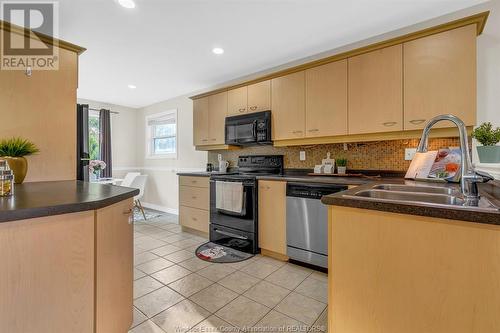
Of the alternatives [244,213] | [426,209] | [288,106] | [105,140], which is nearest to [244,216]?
[244,213]

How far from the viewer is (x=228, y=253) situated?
283 cm

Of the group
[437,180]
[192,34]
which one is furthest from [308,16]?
[437,180]

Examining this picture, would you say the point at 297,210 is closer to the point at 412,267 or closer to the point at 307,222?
the point at 307,222

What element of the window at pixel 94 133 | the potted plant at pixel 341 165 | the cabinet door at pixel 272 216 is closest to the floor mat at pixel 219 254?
the cabinet door at pixel 272 216

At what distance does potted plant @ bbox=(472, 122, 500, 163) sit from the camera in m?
1.50

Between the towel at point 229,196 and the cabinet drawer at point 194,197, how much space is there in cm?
29

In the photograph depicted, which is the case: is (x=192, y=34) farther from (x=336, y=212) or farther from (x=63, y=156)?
(x=336, y=212)

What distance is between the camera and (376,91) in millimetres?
2281

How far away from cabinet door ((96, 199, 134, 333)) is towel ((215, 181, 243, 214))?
1595 millimetres

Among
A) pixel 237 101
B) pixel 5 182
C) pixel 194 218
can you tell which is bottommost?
pixel 194 218

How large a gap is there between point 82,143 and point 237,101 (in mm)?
1952

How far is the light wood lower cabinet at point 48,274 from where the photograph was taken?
0.86 meters

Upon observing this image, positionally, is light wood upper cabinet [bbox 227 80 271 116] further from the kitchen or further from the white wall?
the white wall

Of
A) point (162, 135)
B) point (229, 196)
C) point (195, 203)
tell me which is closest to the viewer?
point (229, 196)
